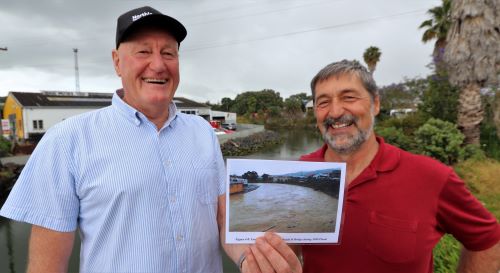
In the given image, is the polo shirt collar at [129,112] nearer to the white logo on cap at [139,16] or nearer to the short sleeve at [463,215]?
the white logo on cap at [139,16]

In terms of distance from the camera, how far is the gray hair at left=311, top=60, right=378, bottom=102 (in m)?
1.72

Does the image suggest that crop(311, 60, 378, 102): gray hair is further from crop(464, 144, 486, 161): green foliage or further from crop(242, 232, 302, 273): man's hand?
crop(464, 144, 486, 161): green foliage

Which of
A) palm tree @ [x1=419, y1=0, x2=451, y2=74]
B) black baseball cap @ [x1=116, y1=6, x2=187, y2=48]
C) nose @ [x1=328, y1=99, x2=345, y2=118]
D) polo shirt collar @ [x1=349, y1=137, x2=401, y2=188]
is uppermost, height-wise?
palm tree @ [x1=419, y1=0, x2=451, y2=74]

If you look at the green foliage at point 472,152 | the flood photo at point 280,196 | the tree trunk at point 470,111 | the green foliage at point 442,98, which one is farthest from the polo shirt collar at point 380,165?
the green foliage at point 442,98

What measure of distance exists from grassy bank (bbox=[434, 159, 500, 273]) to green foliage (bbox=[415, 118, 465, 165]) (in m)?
0.43

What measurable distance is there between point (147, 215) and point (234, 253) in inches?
19.4

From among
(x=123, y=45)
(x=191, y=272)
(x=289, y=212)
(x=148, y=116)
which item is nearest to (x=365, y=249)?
(x=289, y=212)

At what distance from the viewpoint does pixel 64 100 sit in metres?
27.0

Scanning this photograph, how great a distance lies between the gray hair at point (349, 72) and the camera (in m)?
1.72

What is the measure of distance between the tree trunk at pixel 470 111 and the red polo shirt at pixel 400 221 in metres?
10.1

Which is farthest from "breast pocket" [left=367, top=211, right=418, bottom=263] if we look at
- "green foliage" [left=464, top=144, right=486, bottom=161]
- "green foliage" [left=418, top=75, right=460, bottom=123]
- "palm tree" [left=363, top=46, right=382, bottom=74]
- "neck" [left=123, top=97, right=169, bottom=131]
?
"palm tree" [left=363, top=46, right=382, bottom=74]

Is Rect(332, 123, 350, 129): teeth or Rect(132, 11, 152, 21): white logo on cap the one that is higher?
Rect(132, 11, 152, 21): white logo on cap

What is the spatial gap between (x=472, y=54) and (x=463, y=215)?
34.3 ft

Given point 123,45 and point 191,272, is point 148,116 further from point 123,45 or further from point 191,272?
point 191,272
